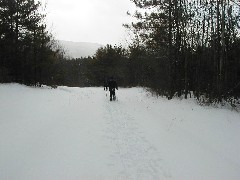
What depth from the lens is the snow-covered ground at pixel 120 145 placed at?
6.09 metres

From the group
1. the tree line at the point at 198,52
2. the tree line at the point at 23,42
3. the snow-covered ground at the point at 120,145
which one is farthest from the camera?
the tree line at the point at 23,42

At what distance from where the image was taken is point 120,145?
26.1 ft

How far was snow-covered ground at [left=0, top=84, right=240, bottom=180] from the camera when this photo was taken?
609 cm

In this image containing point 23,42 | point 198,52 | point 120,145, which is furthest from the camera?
point 23,42

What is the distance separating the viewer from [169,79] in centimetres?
1872

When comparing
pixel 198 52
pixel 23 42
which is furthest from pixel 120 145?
pixel 23 42

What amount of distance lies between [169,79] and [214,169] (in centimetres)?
1275

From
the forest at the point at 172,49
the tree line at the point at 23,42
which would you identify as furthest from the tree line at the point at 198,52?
the tree line at the point at 23,42

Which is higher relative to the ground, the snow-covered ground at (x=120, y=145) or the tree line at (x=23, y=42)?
the tree line at (x=23, y=42)

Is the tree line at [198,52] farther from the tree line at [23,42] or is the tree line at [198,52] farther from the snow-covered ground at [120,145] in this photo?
the tree line at [23,42]

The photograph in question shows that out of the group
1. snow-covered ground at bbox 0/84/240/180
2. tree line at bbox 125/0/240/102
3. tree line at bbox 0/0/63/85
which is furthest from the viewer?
tree line at bbox 0/0/63/85

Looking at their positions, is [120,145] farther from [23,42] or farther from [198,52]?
[23,42]

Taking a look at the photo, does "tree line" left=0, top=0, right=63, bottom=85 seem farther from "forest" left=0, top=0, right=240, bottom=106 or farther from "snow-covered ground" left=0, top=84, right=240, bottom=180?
"snow-covered ground" left=0, top=84, right=240, bottom=180

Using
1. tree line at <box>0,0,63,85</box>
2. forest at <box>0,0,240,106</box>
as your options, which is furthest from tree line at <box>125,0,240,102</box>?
tree line at <box>0,0,63,85</box>
